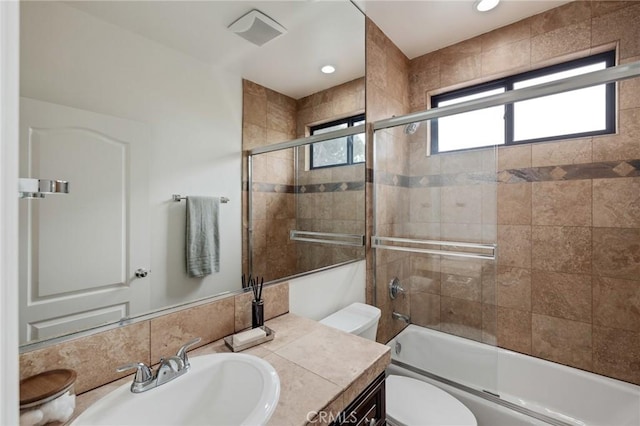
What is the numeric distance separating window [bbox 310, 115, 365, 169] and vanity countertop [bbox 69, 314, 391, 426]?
2.86 feet

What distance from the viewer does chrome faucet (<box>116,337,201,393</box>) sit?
2.35 ft

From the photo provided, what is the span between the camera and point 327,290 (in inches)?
62.8

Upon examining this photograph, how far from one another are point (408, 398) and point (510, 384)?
3.11 ft

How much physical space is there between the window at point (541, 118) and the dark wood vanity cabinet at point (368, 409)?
4.91ft

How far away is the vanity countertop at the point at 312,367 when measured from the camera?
684 mm

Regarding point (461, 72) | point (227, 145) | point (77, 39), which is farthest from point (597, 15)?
point (77, 39)

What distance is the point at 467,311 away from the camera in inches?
74.4

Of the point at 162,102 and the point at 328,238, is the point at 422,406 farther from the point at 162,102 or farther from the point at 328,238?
the point at 162,102

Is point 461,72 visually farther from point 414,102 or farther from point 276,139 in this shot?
point 276,139

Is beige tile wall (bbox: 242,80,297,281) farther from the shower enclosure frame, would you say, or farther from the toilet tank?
the toilet tank
